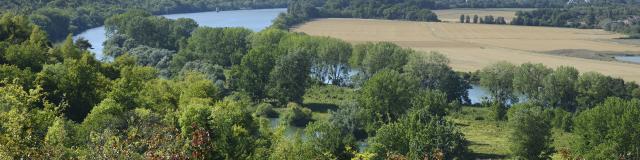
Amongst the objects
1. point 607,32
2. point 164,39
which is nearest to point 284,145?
point 164,39

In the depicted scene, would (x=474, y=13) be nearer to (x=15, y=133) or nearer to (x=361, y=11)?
(x=361, y=11)

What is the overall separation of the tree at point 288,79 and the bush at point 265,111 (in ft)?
9.48

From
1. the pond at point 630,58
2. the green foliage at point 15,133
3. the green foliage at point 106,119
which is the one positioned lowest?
the pond at point 630,58

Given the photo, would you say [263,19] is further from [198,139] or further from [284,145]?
[198,139]

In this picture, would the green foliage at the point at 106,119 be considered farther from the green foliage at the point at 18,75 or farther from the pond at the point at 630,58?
the pond at the point at 630,58

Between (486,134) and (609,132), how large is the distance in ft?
52.2

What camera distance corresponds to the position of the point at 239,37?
90938mm

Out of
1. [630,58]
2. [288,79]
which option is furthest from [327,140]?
[630,58]

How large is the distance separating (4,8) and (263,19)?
Answer: 74738mm

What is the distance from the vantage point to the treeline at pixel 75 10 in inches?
4040

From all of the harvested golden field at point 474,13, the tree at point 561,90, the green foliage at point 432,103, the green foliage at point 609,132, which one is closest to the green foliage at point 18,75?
the green foliage at point 432,103

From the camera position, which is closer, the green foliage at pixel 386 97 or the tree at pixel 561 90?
the green foliage at pixel 386 97

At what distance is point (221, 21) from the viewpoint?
152750 millimetres

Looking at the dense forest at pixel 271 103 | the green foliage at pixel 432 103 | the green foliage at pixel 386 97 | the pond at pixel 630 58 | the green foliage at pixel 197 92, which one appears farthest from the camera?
the pond at pixel 630 58
